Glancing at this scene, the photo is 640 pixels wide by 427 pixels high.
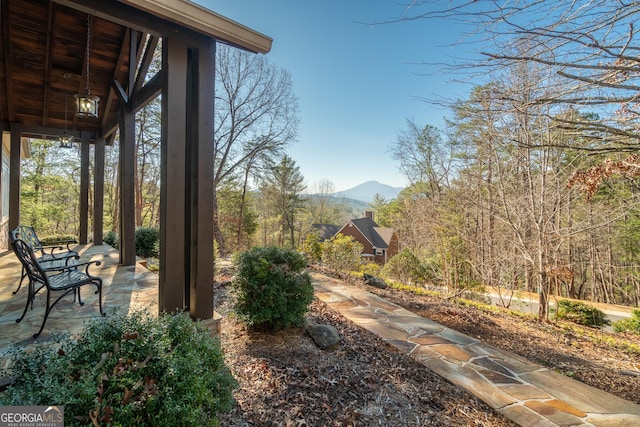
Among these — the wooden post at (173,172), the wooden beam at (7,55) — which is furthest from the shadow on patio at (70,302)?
the wooden beam at (7,55)

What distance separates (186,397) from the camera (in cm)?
114

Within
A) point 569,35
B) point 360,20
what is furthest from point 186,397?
point 569,35

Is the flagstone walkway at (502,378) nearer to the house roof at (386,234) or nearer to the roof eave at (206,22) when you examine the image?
the roof eave at (206,22)

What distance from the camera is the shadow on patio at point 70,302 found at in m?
2.38

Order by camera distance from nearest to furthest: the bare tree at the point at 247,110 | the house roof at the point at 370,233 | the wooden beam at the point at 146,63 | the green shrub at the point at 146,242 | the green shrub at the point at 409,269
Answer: the wooden beam at the point at 146,63 < the green shrub at the point at 146,242 < the green shrub at the point at 409,269 < the bare tree at the point at 247,110 < the house roof at the point at 370,233

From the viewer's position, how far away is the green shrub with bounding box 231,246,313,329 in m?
2.96

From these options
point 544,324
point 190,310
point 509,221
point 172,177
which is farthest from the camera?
point 509,221

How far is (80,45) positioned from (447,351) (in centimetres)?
626

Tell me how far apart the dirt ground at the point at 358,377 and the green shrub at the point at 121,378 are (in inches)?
35.2

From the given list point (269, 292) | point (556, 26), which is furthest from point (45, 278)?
point (556, 26)

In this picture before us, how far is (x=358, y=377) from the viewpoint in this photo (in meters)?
2.49

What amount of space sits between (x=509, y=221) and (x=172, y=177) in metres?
6.41

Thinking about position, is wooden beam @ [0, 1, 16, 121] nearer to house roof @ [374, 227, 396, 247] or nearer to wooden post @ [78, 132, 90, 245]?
wooden post @ [78, 132, 90, 245]

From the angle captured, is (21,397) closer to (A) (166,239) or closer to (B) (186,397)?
(B) (186,397)
